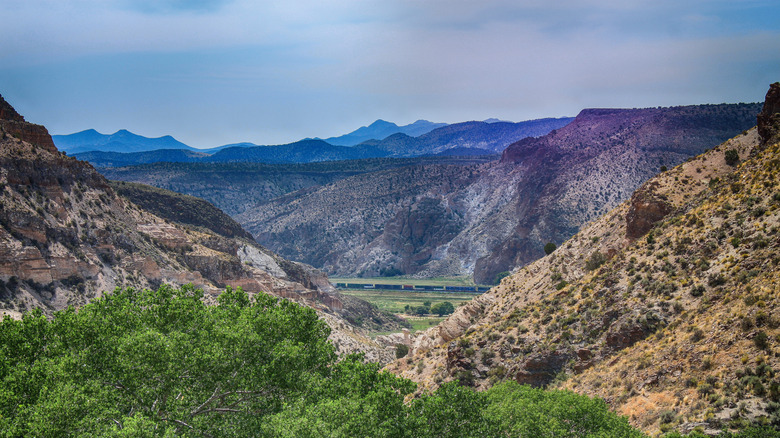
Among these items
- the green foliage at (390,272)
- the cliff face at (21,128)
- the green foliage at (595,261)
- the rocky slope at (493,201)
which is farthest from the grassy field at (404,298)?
the green foliage at (595,261)

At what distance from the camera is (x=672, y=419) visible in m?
23.0

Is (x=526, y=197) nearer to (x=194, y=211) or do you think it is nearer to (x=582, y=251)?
(x=194, y=211)

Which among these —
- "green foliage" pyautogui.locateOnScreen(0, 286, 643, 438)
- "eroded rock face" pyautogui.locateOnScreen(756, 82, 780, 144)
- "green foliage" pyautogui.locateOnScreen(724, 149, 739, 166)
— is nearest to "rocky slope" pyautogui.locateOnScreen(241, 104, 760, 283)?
"green foliage" pyautogui.locateOnScreen(724, 149, 739, 166)

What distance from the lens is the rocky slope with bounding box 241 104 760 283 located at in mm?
135000

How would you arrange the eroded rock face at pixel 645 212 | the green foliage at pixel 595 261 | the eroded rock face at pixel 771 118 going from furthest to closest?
the green foliage at pixel 595 261 < the eroded rock face at pixel 645 212 < the eroded rock face at pixel 771 118

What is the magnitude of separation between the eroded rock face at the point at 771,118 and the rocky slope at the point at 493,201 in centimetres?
8954

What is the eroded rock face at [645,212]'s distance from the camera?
123 ft

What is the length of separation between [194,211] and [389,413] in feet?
246

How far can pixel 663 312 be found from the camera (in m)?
29.8

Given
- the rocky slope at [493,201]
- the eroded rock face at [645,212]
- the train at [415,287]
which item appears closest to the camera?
the eroded rock face at [645,212]

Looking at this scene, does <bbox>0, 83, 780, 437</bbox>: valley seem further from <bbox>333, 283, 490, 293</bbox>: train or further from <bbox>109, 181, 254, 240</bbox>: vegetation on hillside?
<bbox>333, 283, 490, 293</bbox>: train

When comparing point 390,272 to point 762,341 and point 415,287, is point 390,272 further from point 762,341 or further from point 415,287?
point 762,341

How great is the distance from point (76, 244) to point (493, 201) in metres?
135

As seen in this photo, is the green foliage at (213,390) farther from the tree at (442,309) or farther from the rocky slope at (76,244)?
the tree at (442,309)
